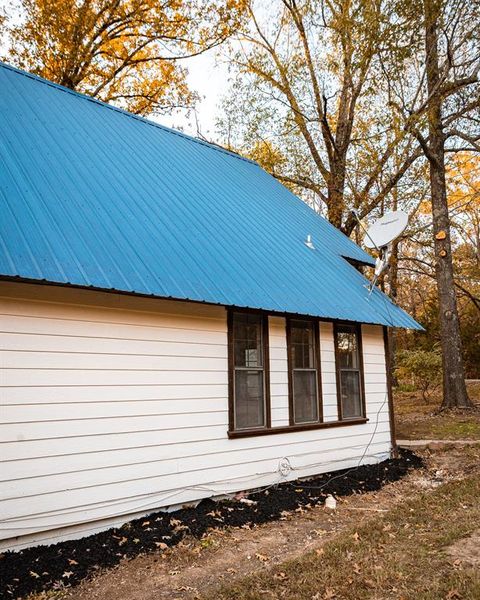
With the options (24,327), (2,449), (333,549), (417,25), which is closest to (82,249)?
(24,327)

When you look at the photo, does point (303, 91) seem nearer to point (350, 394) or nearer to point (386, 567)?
point (350, 394)

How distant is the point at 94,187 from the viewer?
673cm

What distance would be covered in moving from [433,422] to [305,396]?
21.9 ft

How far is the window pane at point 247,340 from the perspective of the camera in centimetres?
726

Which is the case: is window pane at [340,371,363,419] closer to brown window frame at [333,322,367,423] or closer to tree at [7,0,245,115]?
brown window frame at [333,322,367,423]

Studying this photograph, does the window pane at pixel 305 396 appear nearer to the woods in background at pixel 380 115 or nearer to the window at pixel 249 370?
the window at pixel 249 370

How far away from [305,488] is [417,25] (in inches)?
444

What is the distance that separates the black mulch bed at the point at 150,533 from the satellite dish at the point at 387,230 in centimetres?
424

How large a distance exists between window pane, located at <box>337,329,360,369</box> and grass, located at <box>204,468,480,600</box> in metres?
3.33

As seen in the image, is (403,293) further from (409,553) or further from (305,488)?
(409,553)

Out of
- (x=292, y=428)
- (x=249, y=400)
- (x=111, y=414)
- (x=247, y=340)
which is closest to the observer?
(x=111, y=414)

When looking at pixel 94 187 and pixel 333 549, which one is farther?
pixel 94 187

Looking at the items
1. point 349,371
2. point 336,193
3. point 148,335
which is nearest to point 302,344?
point 349,371

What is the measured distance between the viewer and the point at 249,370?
7.35 m
